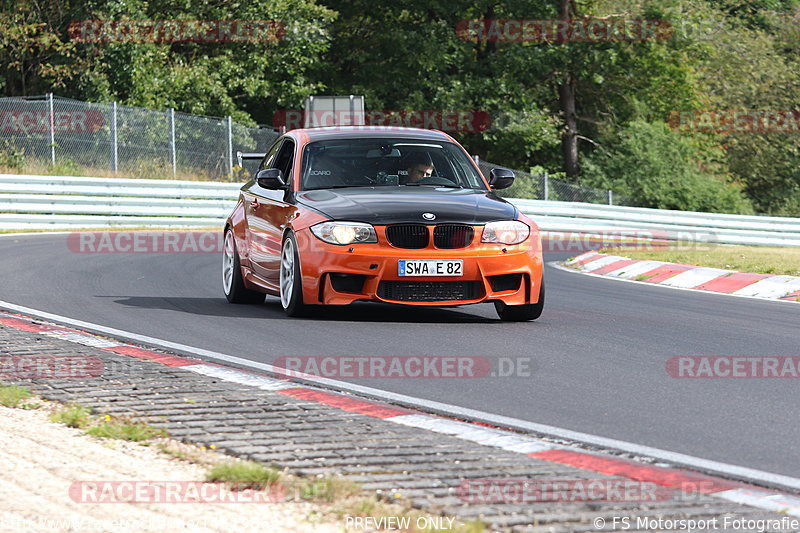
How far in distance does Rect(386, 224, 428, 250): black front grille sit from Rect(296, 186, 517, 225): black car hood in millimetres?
57

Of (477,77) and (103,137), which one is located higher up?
(477,77)

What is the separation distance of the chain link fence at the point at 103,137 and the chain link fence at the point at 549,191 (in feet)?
27.3

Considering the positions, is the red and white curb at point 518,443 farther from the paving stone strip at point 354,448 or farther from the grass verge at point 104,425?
the grass verge at point 104,425

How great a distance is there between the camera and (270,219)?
36.7 feet

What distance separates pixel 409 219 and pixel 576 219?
22267mm

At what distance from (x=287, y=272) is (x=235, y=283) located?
59.4 inches

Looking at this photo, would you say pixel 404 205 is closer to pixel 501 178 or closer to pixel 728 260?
pixel 501 178

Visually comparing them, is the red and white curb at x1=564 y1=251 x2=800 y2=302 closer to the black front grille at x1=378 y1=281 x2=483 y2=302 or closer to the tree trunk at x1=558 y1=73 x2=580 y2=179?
Result: the black front grille at x1=378 y1=281 x2=483 y2=302

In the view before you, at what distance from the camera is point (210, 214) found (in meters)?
28.3

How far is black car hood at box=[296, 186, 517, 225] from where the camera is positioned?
10.1m

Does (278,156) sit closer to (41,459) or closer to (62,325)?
(62,325)

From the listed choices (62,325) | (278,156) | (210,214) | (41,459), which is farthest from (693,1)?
(41,459)

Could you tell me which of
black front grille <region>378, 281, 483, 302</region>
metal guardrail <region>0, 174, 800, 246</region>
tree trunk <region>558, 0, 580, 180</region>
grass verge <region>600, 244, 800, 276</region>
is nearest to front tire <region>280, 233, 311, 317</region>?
black front grille <region>378, 281, 483, 302</region>

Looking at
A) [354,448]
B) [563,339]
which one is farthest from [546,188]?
[354,448]
